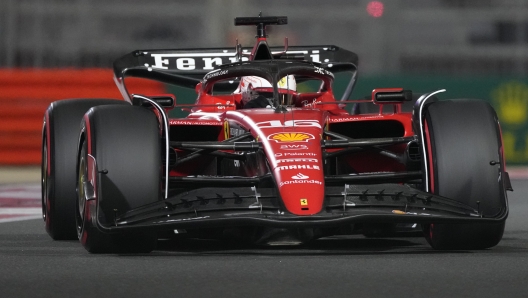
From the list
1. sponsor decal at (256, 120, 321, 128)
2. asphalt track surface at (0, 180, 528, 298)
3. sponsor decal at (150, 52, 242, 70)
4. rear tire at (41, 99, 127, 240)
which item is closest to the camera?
asphalt track surface at (0, 180, 528, 298)

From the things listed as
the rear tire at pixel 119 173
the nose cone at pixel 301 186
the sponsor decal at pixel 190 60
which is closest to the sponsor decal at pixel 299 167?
the nose cone at pixel 301 186

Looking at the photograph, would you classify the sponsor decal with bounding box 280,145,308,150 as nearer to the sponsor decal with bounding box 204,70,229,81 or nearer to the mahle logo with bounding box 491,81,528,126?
the sponsor decal with bounding box 204,70,229,81

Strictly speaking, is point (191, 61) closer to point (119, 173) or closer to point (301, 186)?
point (119, 173)

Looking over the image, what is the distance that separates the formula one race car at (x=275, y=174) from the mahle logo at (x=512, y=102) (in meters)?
8.43

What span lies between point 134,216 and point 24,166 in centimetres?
999

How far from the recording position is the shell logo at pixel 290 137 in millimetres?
6906

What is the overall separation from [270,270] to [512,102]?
1083 centimetres

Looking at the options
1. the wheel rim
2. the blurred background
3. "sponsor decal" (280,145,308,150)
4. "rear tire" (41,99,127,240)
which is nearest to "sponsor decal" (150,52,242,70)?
"rear tire" (41,99,127,240)

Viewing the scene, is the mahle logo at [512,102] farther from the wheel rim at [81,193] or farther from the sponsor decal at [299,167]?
the sponsor decal at [299,167]

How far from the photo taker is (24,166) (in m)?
16.1

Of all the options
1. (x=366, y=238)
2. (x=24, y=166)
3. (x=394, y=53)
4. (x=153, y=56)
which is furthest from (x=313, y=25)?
(x=366, y=238)

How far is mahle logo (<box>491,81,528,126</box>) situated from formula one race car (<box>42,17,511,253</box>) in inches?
332

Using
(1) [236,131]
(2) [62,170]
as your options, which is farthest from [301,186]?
(2) [62,170]

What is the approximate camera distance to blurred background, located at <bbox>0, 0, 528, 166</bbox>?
16.3 m
